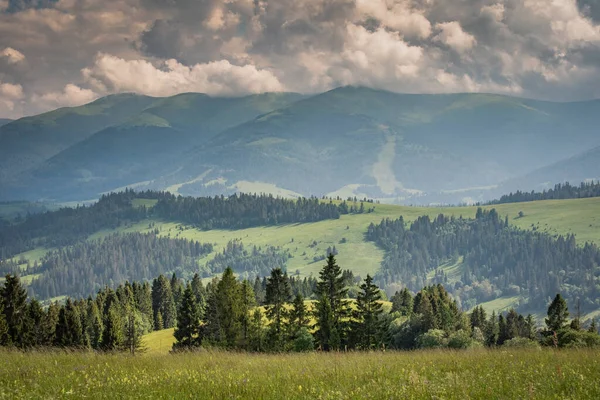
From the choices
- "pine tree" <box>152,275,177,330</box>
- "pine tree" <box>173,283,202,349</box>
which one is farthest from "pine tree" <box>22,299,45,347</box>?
"pine tree" <box>152,275,177,330</box>

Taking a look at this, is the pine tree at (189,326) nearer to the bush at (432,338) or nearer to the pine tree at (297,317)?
the pine tree at (297,317)

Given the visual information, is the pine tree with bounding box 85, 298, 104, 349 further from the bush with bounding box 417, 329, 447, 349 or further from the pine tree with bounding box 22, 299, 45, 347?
the bush with bounding box 417, 329, 447, 349

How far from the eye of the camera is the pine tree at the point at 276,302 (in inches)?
2778

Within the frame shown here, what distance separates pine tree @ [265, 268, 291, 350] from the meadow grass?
5070cm

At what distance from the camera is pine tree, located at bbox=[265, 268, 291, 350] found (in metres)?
70.6

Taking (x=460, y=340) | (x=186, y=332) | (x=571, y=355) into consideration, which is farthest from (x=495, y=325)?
(x=571, y=355)

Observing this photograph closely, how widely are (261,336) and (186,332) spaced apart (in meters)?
20.4

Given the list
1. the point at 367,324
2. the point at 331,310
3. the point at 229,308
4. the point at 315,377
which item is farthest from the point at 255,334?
the point at 315,377

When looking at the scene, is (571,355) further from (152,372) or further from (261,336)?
(261,336)

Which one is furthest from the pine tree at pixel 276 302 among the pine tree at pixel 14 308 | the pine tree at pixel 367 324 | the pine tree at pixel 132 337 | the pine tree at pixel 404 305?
the pine tree at pixel 404 305

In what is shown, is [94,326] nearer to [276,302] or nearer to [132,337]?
[276,302]

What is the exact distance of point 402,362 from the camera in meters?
18.3

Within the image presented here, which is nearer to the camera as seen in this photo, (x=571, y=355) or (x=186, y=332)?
(x=571, y=355)

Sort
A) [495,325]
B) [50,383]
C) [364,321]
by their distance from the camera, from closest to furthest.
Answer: [50,383] → [364,321] → [495,325]
